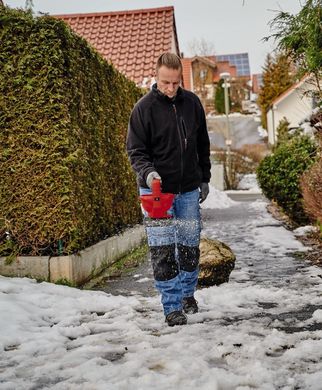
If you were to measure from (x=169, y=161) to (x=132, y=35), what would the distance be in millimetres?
12263

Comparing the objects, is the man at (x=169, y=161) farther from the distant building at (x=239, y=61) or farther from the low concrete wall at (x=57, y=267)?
the distant building at (x=239, y=61)

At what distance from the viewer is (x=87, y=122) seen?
234 inches

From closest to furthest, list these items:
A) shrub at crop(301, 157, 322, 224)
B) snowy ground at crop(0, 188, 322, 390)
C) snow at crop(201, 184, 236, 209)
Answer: snowy ground at crop(0, 188, 322, 390), shrub at crop(301, 157, 322, 224), snow at crop(201, 184, 236, 209)

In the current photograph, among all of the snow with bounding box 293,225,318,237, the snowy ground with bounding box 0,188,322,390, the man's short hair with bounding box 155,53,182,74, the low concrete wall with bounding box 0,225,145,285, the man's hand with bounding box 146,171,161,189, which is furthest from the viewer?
the snow with bounding box 293,225,318,237

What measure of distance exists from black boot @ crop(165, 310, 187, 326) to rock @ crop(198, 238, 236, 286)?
145 cm

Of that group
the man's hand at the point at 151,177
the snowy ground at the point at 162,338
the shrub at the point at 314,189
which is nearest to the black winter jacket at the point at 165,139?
the man's hand at the point at 151,177

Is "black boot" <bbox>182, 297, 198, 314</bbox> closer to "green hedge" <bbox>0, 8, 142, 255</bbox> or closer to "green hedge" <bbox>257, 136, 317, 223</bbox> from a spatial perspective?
"green hedge" <bbox>0, 8, 142, 255</bbox>

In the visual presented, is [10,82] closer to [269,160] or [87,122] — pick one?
[87,122]

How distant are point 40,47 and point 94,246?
226 centimetres

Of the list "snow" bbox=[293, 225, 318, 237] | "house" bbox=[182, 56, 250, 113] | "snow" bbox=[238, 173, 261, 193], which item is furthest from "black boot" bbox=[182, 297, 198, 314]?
"house" bbox=[182, 56, 250, 113]

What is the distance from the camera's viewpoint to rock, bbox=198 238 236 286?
204 inches

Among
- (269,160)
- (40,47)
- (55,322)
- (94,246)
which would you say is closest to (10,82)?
(40,47)

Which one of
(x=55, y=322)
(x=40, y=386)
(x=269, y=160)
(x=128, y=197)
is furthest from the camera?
(x=269, y=160)

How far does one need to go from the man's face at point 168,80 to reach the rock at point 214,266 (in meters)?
2.08
